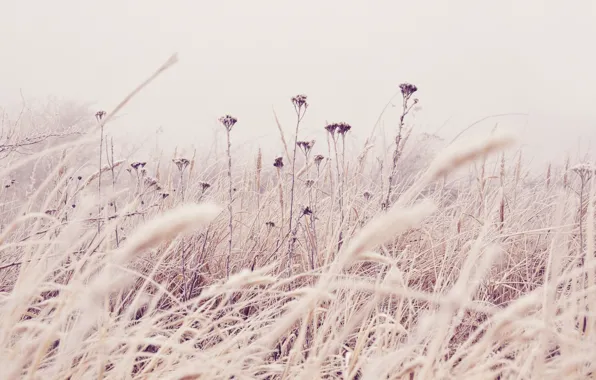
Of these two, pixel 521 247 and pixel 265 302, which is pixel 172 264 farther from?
pixel 521 247

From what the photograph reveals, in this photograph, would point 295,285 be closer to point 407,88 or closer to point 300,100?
point 300,100

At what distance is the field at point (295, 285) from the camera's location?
0.65 meters

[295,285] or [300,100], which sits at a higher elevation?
[300,100]

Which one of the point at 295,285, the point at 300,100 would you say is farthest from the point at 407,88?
the point at 295,285

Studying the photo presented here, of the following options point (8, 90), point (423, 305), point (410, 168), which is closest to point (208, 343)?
point (423, 305)

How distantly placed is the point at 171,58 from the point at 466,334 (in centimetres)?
133

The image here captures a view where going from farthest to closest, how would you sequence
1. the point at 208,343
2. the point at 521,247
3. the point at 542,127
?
1. the point at 542,127
2. the point at 521,247
3. the point at 208,343

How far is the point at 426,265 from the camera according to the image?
215cm

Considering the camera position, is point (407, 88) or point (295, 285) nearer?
point (407, 88)

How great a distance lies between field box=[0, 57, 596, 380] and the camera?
0.65 metres

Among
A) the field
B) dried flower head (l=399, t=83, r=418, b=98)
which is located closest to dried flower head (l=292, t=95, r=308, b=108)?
the field

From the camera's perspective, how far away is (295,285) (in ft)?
5.87

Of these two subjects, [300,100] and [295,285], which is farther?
[295,285]

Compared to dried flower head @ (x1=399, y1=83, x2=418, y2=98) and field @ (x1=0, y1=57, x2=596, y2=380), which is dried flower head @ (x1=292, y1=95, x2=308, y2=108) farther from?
dried flower head @ (x1=399, y1=83, x2=418, y2=98)
